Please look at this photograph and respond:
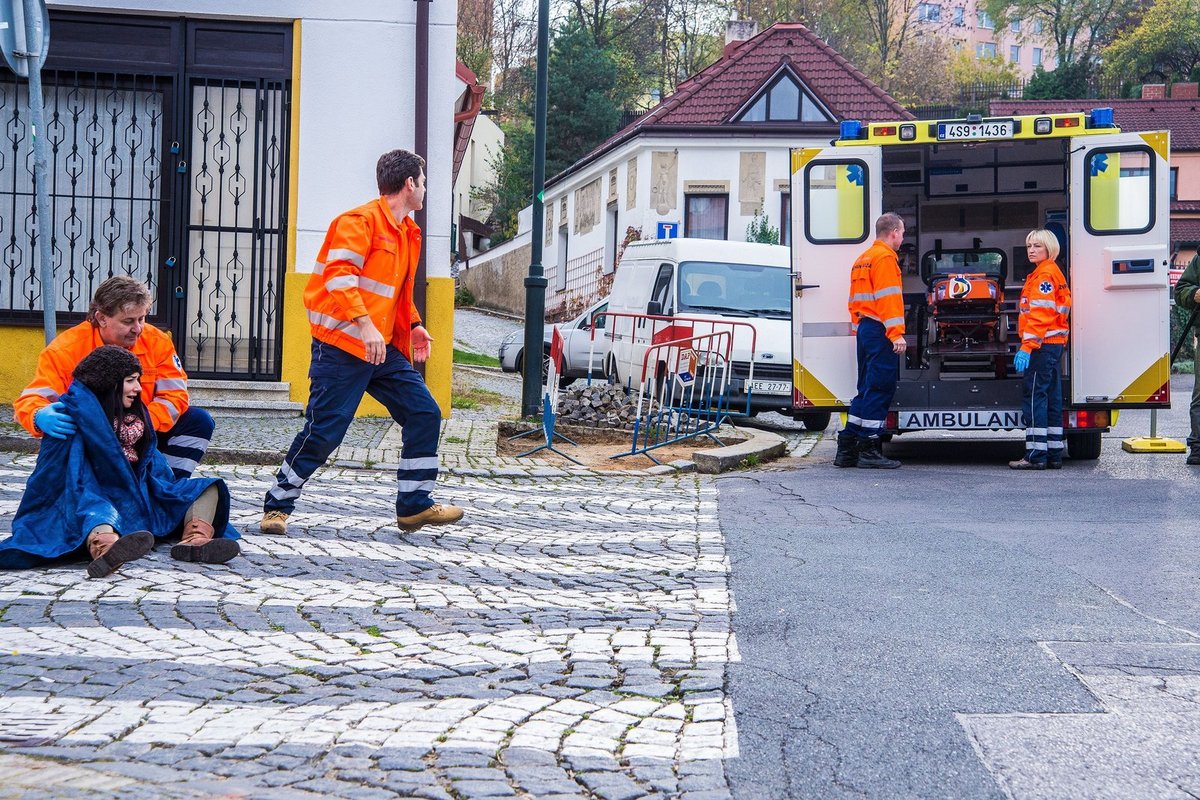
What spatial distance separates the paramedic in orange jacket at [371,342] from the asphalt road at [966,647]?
5.60 ft

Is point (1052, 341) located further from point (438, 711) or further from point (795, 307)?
point (438, 711)

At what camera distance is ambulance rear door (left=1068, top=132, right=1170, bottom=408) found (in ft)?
38.9

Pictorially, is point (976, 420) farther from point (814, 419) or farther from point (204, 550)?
point (204, 550)

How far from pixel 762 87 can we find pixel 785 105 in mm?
764

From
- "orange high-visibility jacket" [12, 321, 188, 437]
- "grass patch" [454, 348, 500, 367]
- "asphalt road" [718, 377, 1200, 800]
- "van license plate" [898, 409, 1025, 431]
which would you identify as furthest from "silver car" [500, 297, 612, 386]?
"orange high-visibility jacket" [12, 321, 188, 437]

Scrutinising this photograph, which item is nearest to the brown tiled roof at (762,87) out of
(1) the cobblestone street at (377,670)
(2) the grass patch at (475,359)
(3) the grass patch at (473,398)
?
(2) the grass patch at (475,359)

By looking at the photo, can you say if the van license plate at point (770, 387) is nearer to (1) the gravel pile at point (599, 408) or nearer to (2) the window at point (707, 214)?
(1) the gravel pile at point (599, 408)

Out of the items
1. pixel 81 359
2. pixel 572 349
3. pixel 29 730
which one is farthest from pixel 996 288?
pixel 29 730

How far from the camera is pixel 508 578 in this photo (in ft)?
21.3

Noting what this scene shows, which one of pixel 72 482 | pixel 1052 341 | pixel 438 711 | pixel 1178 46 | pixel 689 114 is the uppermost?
pixel 1178 46

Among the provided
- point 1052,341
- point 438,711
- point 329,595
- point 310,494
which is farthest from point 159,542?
point 1052,341

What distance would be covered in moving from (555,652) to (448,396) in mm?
8567

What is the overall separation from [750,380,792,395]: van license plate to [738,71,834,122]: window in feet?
70.6

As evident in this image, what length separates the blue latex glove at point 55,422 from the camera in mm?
6172
